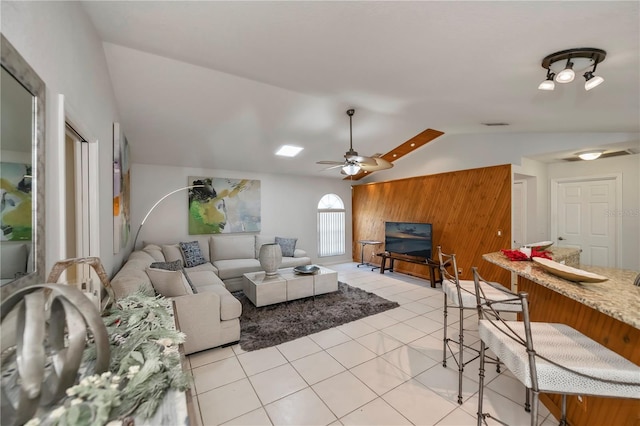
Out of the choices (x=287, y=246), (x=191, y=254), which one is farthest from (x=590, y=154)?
(x=191, y=254)

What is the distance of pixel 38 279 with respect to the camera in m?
0.95

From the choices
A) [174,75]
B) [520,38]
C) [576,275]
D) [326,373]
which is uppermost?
[174,75]

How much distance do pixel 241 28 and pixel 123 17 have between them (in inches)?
32.9

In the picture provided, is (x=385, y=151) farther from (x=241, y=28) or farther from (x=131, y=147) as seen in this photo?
(x=131, y=147)

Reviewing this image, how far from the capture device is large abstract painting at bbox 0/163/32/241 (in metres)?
0.79

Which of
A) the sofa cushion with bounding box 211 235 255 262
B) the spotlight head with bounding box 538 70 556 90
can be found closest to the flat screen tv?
the sofa cushion with bounding box 211 235 255 262

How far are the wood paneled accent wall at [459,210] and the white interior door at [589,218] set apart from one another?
1.36 metres

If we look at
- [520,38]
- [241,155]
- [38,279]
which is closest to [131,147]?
[241,155]

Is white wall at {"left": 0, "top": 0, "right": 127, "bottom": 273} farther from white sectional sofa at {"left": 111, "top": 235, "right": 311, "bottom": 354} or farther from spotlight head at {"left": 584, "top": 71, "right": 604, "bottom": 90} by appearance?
spotlight head at {"left": 584, "top": 71, "right": 604, "bottom": 90}

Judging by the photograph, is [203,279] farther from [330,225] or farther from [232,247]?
[330,225]

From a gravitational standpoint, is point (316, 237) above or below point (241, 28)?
below

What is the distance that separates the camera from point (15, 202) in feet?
2.76

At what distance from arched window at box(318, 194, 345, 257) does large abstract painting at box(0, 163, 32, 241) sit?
610cm

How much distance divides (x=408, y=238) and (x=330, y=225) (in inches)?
90.9
